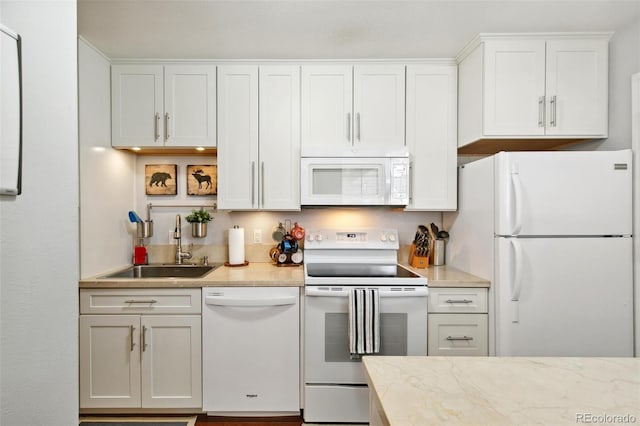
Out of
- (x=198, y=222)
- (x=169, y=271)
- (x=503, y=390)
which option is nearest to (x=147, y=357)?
(x=169, y=271)

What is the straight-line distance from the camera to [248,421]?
2.09 metres

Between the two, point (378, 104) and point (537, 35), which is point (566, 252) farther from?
point (378, 104)

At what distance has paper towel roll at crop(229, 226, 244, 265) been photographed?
2520mm

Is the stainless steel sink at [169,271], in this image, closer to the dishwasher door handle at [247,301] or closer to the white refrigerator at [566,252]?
the dishwasher door handle at [247,301]

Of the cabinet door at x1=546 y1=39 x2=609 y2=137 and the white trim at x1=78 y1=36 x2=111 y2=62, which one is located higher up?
the white trim at x1=78 y1=36 x2=111 y2=62

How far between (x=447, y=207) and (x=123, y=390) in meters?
2.52

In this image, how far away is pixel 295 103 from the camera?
239 centimetres

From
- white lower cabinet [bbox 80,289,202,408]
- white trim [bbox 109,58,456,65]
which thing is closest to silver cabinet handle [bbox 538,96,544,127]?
white trim [bbox 109,58,456,65]

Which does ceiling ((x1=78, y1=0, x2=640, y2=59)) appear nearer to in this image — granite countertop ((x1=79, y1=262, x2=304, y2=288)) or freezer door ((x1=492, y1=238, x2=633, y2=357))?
freezer door ((x1=492, y1=238, x2=633, y2=357))

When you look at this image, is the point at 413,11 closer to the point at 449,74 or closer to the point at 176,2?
the point at 449,74

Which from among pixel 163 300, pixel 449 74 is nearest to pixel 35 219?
pixel 163 300

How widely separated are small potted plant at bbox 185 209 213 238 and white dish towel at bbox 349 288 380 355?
4.54 feet

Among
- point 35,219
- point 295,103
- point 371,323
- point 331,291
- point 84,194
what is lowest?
point 371,323

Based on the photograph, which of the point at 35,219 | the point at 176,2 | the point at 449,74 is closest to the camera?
the point at 35,219
